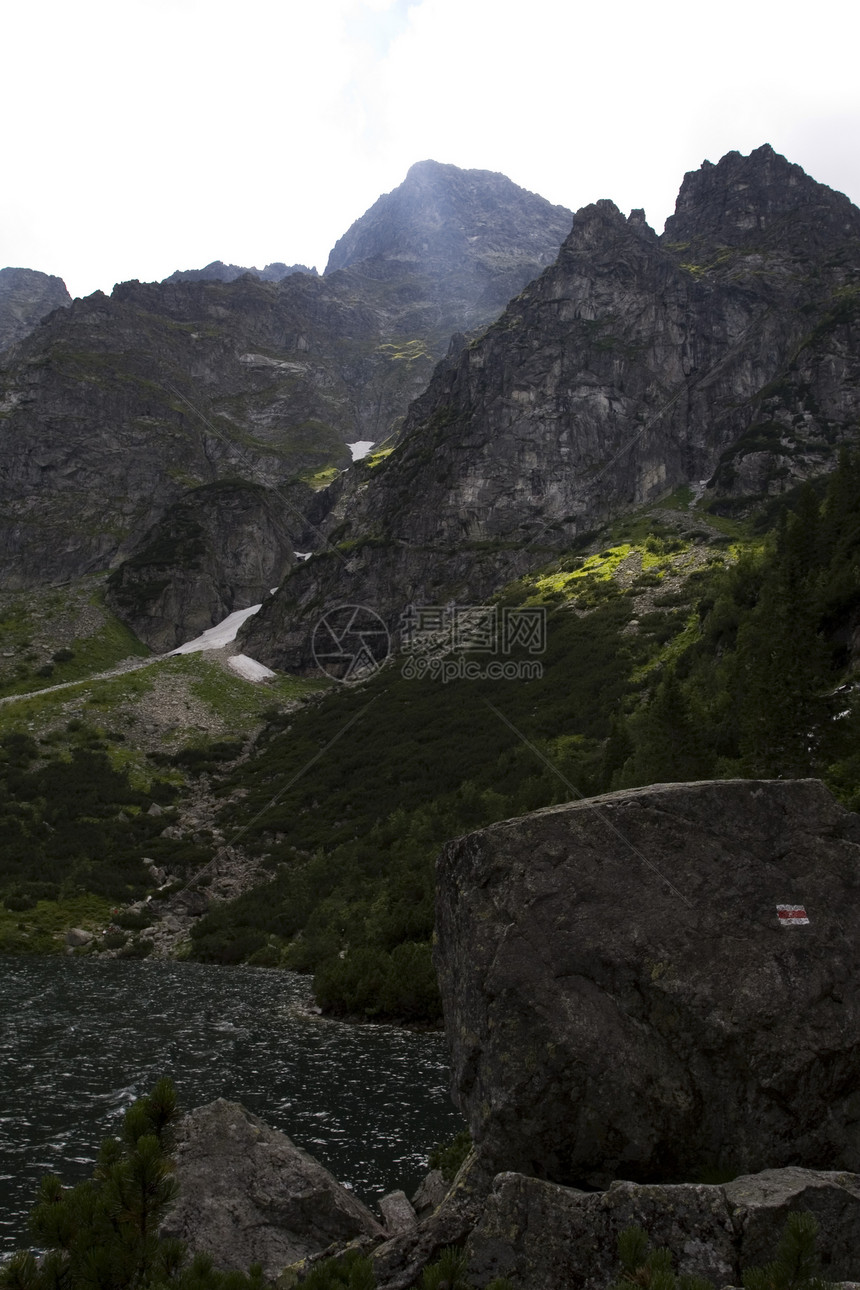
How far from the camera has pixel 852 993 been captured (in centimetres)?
873

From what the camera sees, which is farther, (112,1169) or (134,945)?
(134,945)

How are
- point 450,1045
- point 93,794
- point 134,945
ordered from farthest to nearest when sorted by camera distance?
point 93,794, point 134,945, point 450,1045

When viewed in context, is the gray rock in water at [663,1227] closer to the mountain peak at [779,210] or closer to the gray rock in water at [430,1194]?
the gray rock in water at [430,1194]

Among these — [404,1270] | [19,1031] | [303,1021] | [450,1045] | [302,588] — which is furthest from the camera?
[302,588]

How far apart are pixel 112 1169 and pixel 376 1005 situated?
24376 mm

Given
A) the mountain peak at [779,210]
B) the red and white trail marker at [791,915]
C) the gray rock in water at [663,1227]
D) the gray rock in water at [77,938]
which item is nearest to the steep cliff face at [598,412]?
the mountain peak at [779,210]

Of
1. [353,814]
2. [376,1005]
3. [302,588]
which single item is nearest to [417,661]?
[353,814]

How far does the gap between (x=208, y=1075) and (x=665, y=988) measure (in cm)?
1596

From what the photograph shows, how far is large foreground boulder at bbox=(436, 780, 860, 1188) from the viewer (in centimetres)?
834

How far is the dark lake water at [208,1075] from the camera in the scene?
47.5 ft

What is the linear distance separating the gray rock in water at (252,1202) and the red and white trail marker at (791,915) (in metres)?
6.37

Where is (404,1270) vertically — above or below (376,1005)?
above

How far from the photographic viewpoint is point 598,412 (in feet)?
502

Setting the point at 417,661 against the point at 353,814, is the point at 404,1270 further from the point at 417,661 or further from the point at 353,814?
the point at 417,661
